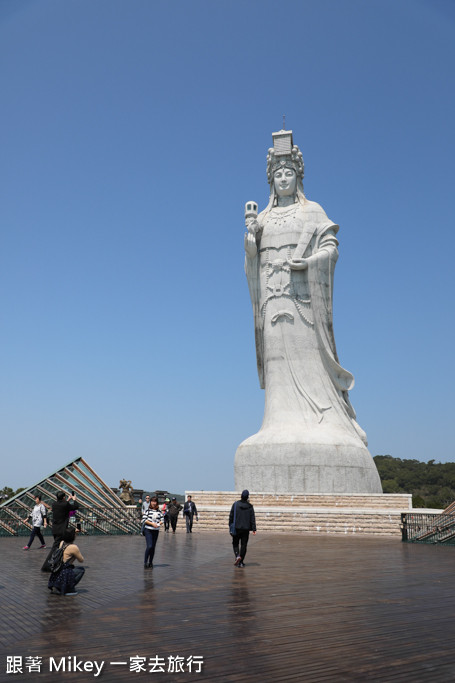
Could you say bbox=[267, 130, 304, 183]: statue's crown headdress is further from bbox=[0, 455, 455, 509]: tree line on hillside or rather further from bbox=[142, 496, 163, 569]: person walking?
bbox=[0, 455, 455, 509]: tree line on hillside

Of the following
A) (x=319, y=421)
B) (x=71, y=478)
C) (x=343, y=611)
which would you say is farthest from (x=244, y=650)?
(x=319, y=421)

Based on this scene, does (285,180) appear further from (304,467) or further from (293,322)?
(304,467)

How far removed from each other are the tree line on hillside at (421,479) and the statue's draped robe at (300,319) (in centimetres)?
3558

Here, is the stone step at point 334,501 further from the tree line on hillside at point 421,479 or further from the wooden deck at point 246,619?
the tree line on hillside at point 421,479

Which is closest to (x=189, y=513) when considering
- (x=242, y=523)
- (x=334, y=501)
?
(x=334, y=501)

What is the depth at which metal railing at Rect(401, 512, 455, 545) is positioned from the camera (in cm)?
1491

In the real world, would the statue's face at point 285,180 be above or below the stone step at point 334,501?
above

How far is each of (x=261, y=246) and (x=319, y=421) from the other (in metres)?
7.74

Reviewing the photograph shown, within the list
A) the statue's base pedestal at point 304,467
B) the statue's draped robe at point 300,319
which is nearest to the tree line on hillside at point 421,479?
the statue's draped robe at point 300,319

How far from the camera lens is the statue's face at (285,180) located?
26797 mm

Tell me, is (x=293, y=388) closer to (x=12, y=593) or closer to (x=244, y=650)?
(x=12, y=593)

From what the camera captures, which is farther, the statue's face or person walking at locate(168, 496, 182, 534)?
the statue's face

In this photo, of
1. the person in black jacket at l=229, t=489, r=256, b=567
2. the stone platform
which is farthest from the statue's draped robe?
the person in black jacket at l=229, t=489, r=256, b=567

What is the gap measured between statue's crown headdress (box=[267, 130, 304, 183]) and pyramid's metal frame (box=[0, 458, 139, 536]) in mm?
15046
